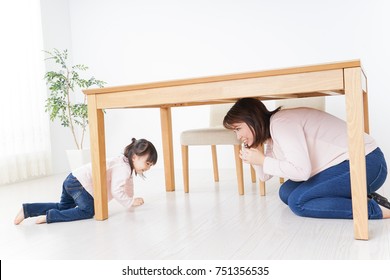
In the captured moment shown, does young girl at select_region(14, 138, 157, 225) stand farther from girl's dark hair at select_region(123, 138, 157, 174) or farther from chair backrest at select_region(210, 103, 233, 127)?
chair backrest at select_region(210, 103, 233, 127)

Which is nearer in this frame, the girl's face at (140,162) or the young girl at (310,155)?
the young girl at (310,155)

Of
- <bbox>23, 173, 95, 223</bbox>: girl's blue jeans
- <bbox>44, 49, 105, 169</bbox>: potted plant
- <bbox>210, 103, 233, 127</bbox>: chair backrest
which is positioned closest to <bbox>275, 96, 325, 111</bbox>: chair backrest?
<bbox>210, 103, 233, 127</bbox>: chair backrest

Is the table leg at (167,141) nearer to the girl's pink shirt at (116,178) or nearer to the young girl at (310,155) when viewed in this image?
the girl's pink shirt at (116,178)

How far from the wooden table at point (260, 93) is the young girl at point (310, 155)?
0.44ft

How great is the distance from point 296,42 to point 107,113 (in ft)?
7.00

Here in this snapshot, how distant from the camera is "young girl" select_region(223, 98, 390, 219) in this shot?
5.92 feet

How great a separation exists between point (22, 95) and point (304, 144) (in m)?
3.16

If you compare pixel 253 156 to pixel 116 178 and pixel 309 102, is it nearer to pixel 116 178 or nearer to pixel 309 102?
pixel 116 178

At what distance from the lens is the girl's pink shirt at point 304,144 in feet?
5.86

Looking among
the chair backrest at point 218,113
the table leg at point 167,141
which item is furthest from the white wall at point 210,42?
the table leg at point 167,141

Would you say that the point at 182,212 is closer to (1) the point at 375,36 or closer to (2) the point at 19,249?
(2) the point at 19,249

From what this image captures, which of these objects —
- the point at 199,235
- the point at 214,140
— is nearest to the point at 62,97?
the point at 214,140

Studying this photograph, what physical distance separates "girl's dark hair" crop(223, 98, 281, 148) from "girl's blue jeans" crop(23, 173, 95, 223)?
802 mm

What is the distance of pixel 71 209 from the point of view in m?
2.17
